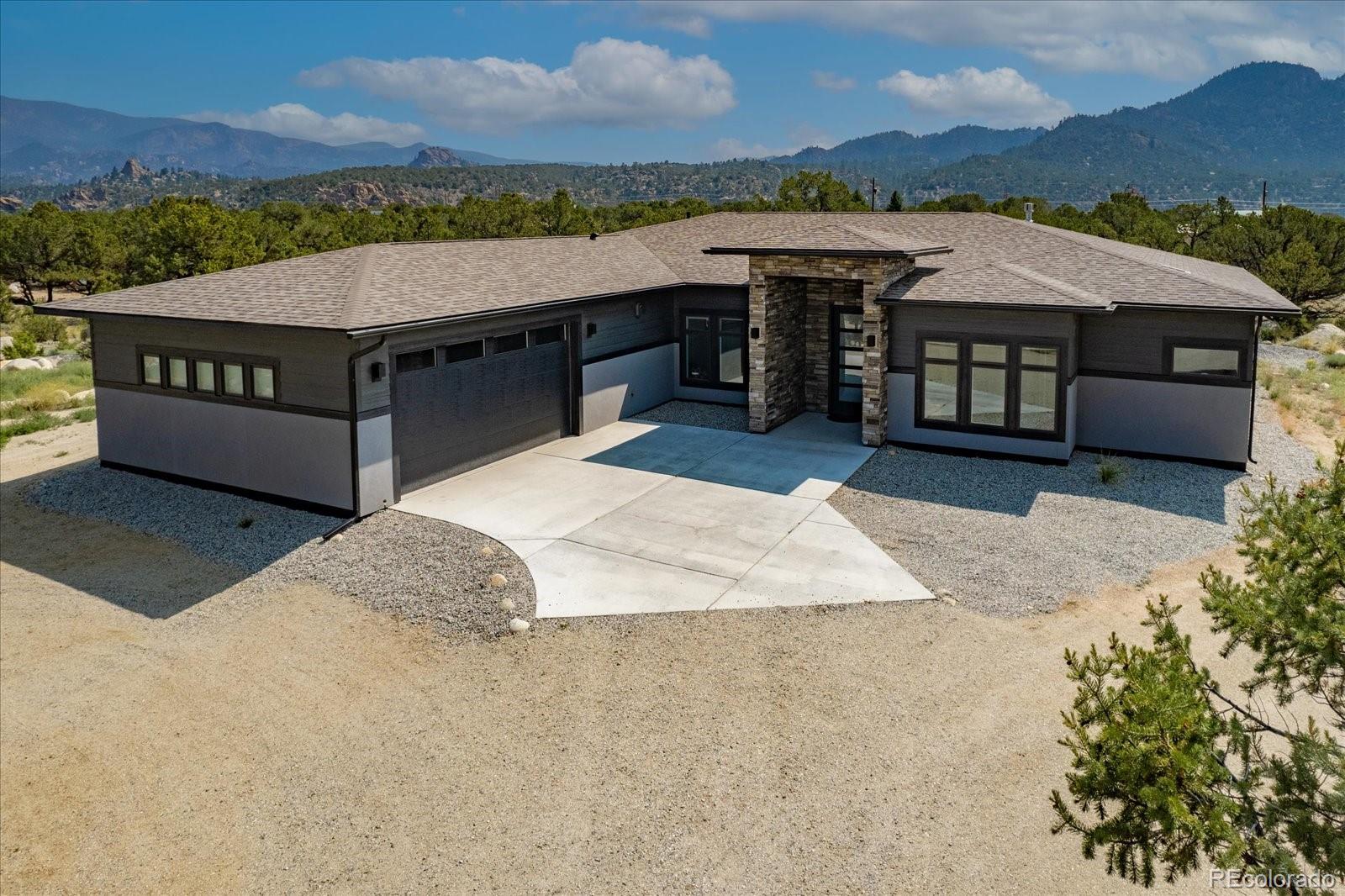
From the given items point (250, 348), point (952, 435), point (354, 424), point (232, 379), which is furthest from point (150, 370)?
point (952, 435)

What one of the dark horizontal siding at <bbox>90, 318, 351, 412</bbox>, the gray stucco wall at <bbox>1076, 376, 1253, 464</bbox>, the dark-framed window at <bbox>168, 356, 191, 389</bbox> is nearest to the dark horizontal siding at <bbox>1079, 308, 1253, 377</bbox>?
the gray stucco wall at <bbox>1076, 376, 1253, 464</bbox>

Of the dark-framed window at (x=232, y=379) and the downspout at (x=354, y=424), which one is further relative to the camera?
the dark-framed window at (x=232, y=379)

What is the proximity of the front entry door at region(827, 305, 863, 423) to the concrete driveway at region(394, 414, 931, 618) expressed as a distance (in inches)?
29.4

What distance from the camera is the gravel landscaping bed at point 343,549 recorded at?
10.9m

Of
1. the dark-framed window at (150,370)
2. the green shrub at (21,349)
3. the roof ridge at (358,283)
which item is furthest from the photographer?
the green shrub at (21,349)

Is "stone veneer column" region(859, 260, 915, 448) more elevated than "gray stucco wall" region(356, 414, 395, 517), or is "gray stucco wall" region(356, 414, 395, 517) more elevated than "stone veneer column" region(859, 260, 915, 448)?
"stone veneer column" region(859, 260, 915, 448)

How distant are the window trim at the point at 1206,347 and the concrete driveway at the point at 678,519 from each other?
17.6ft

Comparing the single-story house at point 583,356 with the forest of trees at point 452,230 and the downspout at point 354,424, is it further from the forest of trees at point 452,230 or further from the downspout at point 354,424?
the forest of trees at point 452,230

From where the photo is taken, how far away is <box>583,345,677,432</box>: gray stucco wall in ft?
61.4

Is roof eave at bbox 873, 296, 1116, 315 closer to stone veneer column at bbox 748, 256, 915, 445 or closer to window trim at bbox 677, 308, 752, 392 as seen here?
stone veneer column at bbox 748, 256, 915, 445

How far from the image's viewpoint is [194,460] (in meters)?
15.3

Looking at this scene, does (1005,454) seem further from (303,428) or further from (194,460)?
(194,460)

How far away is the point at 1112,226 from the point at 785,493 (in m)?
31.1
